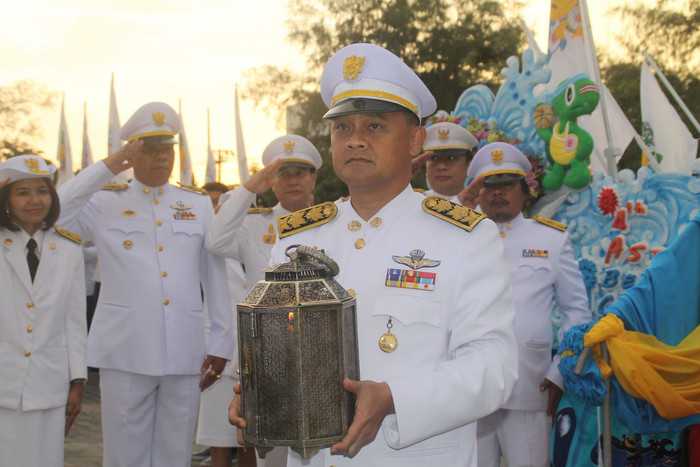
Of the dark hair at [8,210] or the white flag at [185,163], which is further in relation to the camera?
the white flag at [185,163]

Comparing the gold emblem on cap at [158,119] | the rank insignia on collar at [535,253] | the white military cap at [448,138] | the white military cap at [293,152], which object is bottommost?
the rank insignia on collar at [535,253]

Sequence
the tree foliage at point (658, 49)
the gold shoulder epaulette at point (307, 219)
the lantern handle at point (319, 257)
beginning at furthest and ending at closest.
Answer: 1. the tree foliage at point (658, 49)
2. the gold shoulder epaulette at point (307, 219)
3. the lantern handle at point (319, 257)

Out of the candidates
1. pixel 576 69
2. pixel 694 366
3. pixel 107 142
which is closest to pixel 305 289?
pixel 694 366

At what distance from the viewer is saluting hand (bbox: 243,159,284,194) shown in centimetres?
493

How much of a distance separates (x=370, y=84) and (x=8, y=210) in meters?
2.91

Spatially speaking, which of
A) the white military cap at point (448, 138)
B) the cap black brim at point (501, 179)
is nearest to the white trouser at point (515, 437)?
the cap black brim at point (501, 179)

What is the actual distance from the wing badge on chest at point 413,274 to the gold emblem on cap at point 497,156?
296 centimetres

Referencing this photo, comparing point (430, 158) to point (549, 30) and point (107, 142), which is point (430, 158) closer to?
point (549, 30)

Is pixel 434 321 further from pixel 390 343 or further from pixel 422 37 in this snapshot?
pixel 422 37

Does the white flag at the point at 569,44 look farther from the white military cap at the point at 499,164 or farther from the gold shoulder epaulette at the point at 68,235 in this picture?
the gold shoulder epaulette at the point at 68,235

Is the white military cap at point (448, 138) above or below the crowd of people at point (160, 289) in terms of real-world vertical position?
above

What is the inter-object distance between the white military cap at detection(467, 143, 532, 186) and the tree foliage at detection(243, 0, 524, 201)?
2382 centimetres

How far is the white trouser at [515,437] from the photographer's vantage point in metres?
4.77

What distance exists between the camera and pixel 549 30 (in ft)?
29.4
